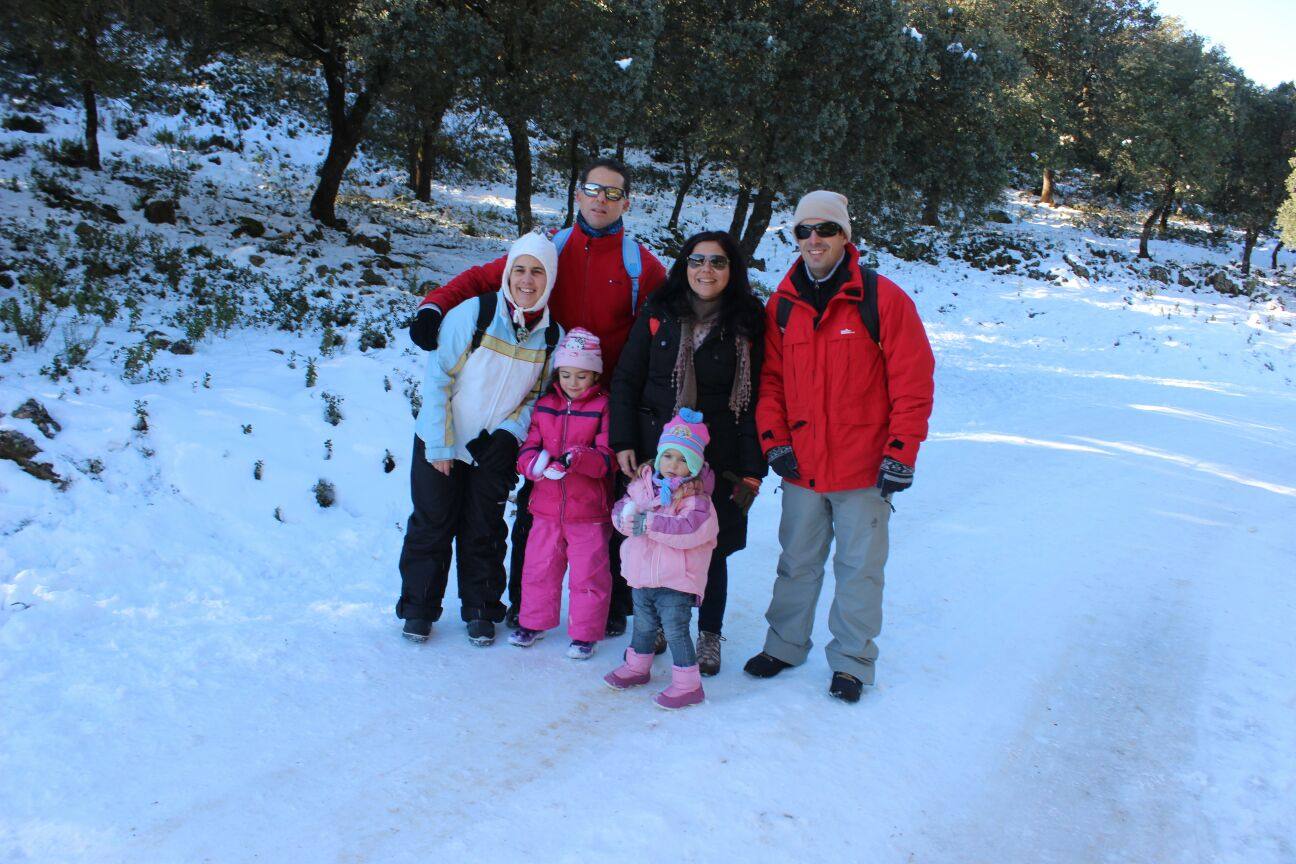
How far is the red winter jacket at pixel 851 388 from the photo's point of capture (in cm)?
361

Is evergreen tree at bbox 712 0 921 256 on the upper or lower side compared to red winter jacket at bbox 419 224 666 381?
upper

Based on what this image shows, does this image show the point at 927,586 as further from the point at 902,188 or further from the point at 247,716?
the point at 902,188

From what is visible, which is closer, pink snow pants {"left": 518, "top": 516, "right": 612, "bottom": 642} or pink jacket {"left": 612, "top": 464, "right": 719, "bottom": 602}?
pink jacket {"left": 612, "top": 464, "right": 719, "bottom": 602}

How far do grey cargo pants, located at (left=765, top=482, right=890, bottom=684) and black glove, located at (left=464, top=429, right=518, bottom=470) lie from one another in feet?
4.64

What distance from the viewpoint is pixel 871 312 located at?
3.68m

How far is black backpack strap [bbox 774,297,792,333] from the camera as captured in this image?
390 cm

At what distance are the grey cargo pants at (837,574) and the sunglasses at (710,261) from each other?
1122mm

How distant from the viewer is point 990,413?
1141cm

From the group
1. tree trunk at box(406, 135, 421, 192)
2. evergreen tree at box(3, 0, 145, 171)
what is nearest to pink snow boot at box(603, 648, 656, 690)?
evergreen tree at box(3, 0, 145, 171)

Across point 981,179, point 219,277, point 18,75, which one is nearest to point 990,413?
point 981,179

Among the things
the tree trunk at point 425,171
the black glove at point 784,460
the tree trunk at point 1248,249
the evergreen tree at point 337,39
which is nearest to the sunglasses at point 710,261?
the black glove at point 784,460

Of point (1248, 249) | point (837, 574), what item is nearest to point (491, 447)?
point (837, 574)

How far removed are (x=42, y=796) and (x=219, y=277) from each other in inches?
322

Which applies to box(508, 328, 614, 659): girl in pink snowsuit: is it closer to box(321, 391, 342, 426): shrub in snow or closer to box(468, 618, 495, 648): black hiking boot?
box(468, 618, 495, 648): black hiking boot
